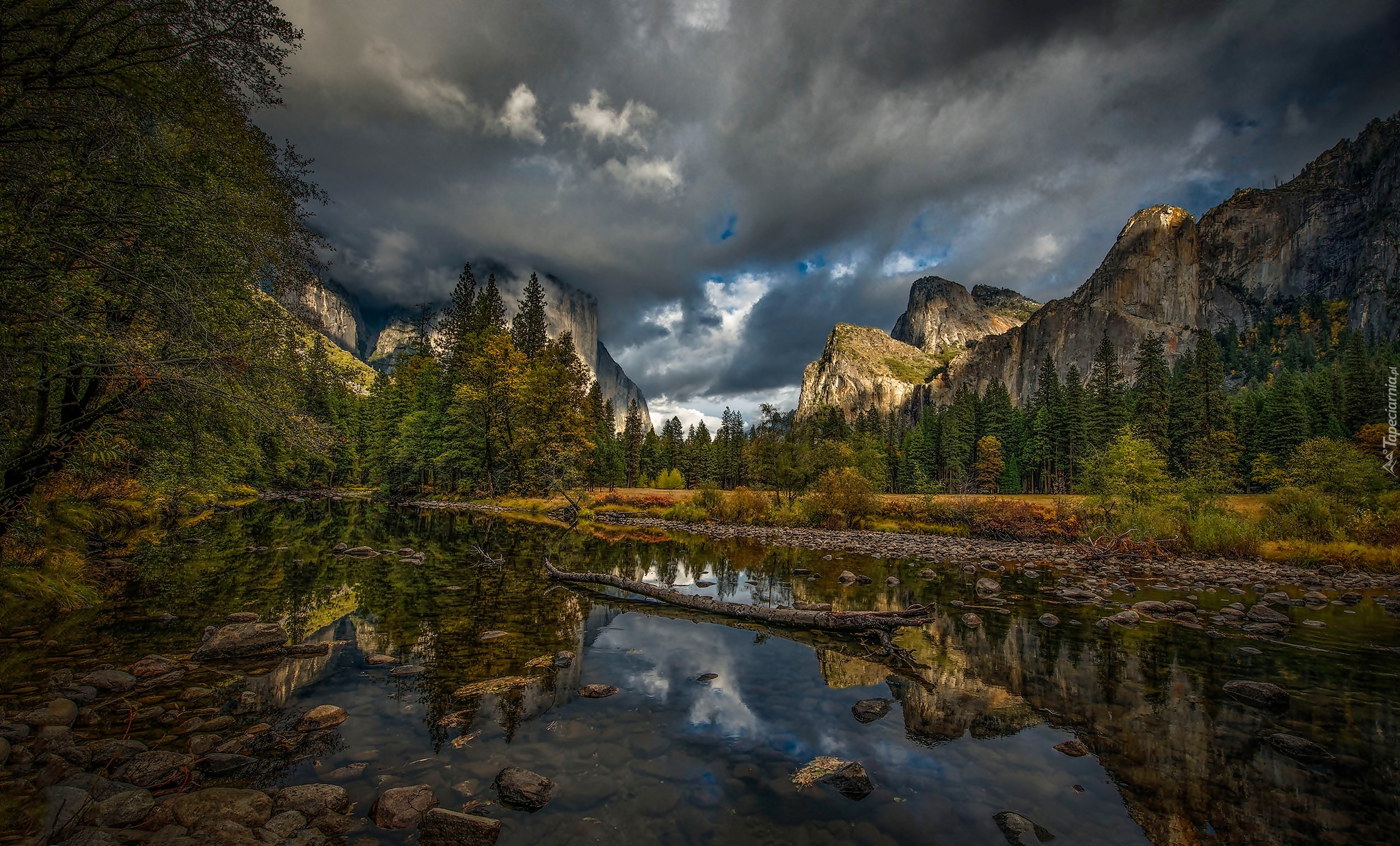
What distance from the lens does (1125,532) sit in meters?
29.1

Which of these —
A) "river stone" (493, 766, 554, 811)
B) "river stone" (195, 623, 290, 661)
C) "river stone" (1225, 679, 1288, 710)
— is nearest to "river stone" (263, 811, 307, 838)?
"river stone" (493, 766, 554, 811)

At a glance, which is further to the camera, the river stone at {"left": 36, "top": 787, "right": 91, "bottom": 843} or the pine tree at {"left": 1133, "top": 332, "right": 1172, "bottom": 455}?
the pine tree at {"left": 1133, "top": 332, "right": 1172, "bottom": 455}

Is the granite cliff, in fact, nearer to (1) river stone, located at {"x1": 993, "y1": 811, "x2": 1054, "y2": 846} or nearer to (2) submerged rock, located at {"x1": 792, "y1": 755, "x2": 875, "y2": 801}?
(2) submerged rock, located at {"x1": 792, "y1": 755, "x2": 875, "y2": 801}

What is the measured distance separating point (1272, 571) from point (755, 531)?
27.2 metres

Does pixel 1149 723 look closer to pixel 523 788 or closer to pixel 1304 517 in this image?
pixel 523 788

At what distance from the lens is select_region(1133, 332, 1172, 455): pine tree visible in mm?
57000

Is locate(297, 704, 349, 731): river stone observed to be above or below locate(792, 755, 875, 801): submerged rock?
above

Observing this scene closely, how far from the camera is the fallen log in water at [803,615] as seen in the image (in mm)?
12297

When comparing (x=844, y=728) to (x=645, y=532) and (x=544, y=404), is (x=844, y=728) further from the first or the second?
(x=544, y=404)

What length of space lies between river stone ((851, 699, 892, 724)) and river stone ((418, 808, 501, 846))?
19.4ft

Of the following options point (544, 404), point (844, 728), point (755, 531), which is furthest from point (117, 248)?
point (544, 404)

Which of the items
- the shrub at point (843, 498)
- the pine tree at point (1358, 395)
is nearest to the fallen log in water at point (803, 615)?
the shrub at point (843, 498)

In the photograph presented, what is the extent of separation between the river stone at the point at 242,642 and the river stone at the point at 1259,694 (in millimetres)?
18708

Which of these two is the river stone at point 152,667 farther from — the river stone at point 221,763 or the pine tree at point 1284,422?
the pine tree at point 1284,422
